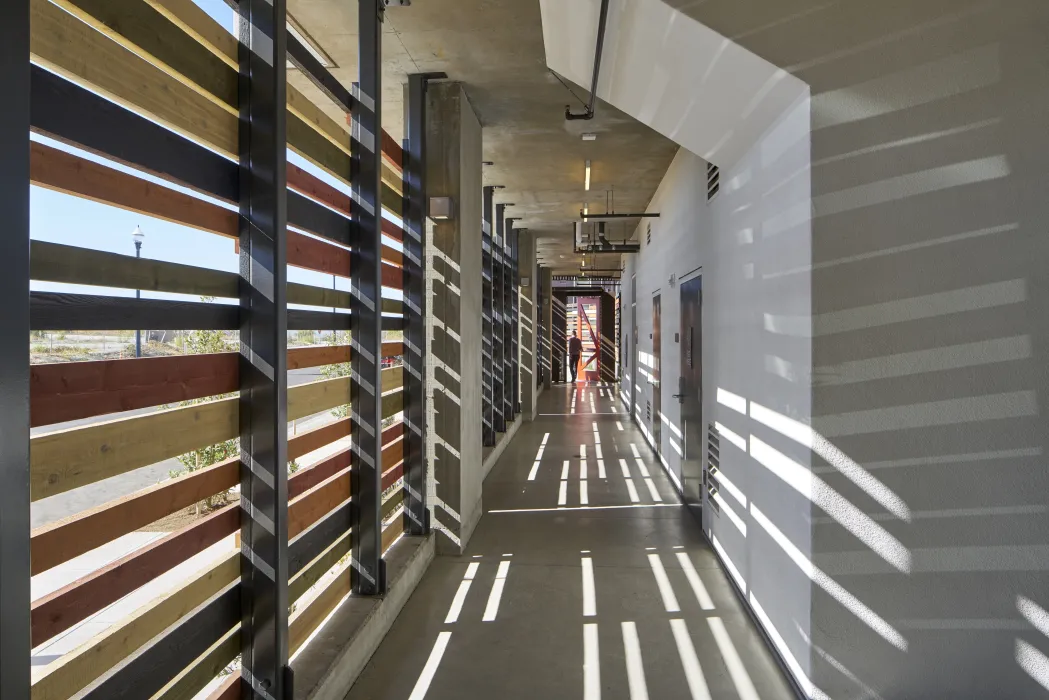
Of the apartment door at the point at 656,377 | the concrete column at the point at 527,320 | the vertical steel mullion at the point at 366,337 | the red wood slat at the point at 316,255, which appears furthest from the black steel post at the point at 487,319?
the red wood slat at the point at 316,255

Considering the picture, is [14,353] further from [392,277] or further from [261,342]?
[392,277]

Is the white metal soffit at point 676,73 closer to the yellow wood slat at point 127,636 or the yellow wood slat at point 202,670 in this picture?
the yellow wood slat at point 127,636

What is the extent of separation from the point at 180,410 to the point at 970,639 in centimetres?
305

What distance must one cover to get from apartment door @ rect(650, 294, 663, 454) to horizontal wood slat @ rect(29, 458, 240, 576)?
7.08 metres

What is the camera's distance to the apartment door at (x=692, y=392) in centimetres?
586

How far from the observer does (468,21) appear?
4.19 m

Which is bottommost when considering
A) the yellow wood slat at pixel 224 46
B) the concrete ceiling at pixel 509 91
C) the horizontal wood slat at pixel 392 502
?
the horizontal wood slat at pixel 392 502

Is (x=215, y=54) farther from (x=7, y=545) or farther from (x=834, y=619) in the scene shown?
(x=834, y=619)

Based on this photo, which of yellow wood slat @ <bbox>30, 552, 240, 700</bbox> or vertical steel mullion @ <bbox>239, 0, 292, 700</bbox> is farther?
vertical steel mullion @ <bbox>239, 0, 292, 700</bbox>

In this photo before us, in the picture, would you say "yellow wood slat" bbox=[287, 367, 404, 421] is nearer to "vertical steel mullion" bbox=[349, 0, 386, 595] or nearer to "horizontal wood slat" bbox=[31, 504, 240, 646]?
"vertical steel mullion" bbox=[349, 0, 386, 595]

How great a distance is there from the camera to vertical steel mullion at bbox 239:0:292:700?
245 cm

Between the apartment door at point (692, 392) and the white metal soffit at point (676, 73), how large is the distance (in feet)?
5.91

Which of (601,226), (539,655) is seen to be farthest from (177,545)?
(601,226)

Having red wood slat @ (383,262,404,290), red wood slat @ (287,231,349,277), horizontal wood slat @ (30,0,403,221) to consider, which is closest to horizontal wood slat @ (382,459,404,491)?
red wood slat @ (383,262,404,290)
